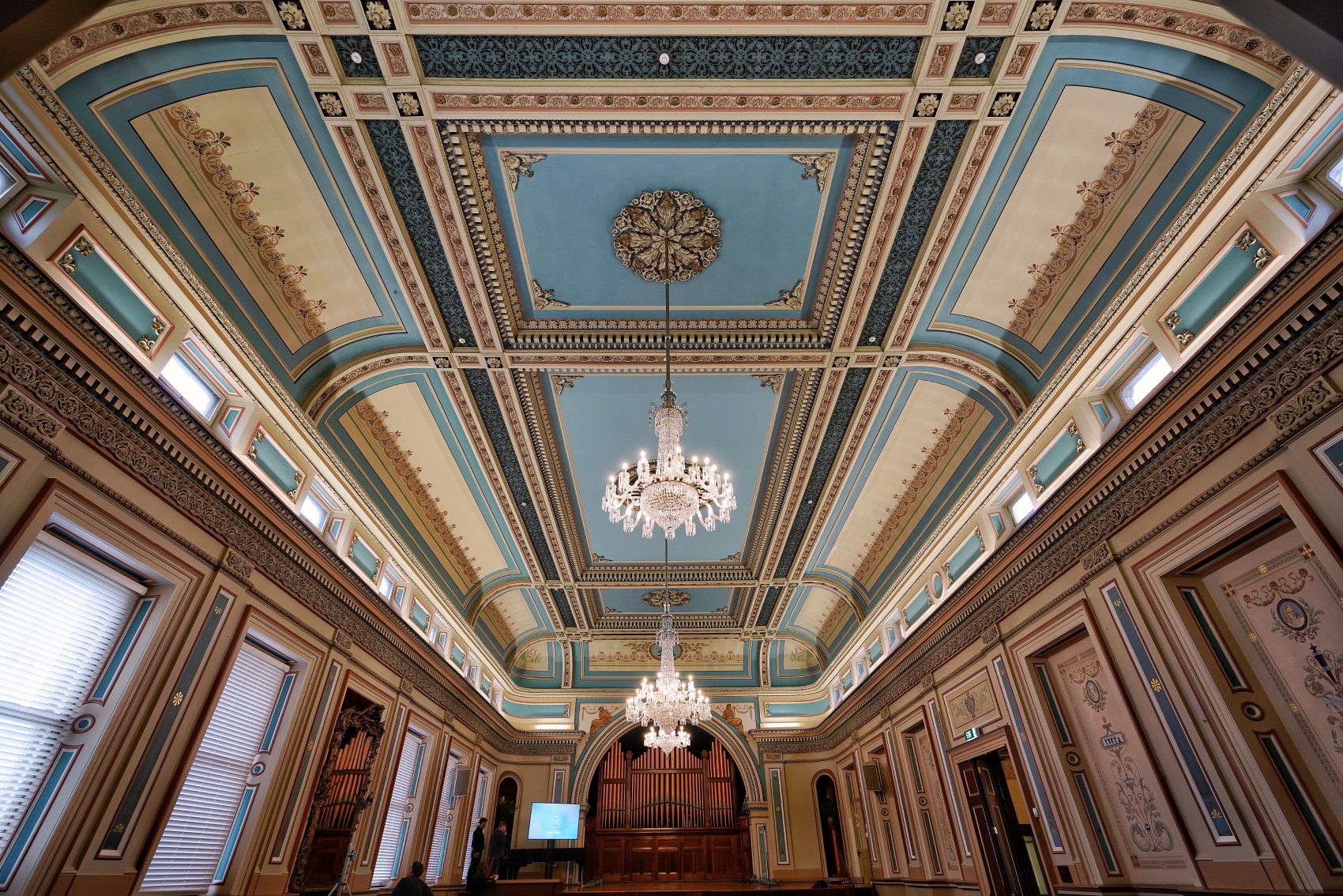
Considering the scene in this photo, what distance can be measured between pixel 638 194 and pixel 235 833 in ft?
20.5

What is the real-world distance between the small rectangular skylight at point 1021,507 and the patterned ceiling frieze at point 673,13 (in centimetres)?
422

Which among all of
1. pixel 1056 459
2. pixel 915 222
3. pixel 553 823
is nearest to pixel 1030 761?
pixel 1056 459

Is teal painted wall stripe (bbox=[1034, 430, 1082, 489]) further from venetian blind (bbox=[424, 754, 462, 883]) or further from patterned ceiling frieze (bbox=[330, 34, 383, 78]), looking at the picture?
venetian blind (bbox=[424, 754, 462, 883])

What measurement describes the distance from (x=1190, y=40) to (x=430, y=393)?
6.74 metres

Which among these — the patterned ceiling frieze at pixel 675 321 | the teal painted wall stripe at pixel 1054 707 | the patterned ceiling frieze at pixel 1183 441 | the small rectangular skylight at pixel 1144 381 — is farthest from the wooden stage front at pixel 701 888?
the small rectangular skylight at pixel 1144 381

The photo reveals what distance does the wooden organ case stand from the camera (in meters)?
14.2

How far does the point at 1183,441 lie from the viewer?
4266mm

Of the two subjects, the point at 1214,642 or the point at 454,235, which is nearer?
the point at 1214,642

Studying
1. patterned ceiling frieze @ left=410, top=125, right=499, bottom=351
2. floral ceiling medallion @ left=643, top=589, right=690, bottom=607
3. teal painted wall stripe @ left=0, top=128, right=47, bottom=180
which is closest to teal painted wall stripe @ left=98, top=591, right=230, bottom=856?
teal painted wall stripe @ left=0, top=128, right=47, bottom=180

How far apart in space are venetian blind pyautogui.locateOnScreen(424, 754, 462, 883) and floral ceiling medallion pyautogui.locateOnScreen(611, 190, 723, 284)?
28.3 ft

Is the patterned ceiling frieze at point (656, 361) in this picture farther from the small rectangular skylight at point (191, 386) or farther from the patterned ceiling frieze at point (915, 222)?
the small rectangular skylight at point (191, 386)

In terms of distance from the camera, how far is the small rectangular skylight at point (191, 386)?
173 inches

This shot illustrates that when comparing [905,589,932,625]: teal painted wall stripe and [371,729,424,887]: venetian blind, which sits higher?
[905,589,932,625]: teal painted wall stripe

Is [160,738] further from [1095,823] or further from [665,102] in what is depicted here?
[1095,823]
